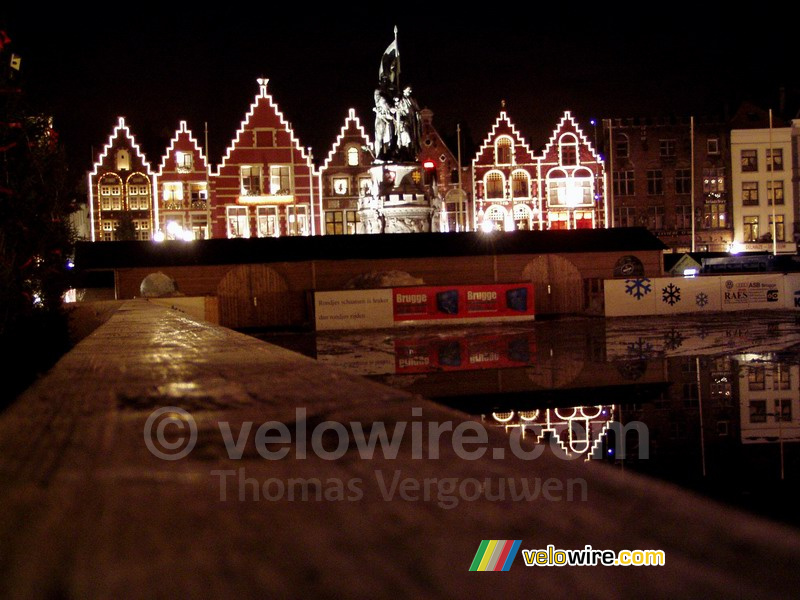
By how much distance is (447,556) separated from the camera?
1.03 metres

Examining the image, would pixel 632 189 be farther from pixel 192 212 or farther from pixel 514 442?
pixel 514 442

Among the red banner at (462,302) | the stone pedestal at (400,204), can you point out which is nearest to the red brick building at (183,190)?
the stone pedestal at (400,204)

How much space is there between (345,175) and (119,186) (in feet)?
52.2

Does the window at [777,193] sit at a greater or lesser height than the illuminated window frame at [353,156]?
lesser

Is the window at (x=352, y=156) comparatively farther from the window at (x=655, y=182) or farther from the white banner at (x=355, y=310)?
the white banner at (x=355, y=310)

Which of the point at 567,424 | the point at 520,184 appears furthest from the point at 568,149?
the point at 567,424

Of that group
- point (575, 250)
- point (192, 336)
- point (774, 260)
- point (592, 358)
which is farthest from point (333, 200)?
point (192, 336)

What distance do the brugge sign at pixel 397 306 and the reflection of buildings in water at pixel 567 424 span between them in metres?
19.1

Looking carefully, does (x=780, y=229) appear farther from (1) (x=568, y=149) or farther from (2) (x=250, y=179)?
(2) (x=250, y=179)

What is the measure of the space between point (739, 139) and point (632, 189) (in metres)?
8.89

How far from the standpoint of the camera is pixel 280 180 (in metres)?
53.8

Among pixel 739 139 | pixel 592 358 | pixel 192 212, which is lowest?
pixel 592 358

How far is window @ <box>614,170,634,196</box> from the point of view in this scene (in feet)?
200

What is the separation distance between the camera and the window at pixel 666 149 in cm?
6134
